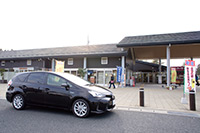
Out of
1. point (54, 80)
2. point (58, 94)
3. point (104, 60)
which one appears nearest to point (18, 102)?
point (54, 80)

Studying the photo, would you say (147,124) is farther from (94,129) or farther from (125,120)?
(94,129)

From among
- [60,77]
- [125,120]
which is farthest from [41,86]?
[125,120]

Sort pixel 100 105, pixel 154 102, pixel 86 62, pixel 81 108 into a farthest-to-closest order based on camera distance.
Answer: pixel 86 62 < pixel 154 102 < pixel 81 108 < pixel 100 105

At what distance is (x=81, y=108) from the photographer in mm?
4527

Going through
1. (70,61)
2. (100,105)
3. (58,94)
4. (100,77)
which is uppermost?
(70,61)

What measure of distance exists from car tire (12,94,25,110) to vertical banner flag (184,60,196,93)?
300 inches

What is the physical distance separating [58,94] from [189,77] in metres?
6.68

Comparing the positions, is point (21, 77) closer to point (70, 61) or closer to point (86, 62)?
point (86, 62)

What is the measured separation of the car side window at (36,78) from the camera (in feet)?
17.0

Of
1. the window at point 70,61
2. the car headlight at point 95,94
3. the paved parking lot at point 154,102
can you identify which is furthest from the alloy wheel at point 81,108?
the window at point 70,61

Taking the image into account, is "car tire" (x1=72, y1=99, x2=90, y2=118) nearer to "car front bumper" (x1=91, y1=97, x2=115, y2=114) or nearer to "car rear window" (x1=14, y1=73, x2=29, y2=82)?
"car front bumper" (x1=91, y1=97, x2=115, y2=114)

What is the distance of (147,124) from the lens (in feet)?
13.2

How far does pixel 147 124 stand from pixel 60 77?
332cm

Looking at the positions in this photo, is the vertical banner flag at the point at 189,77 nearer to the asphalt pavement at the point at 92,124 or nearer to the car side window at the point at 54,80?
the asphalt pavement at the point at 92,124
